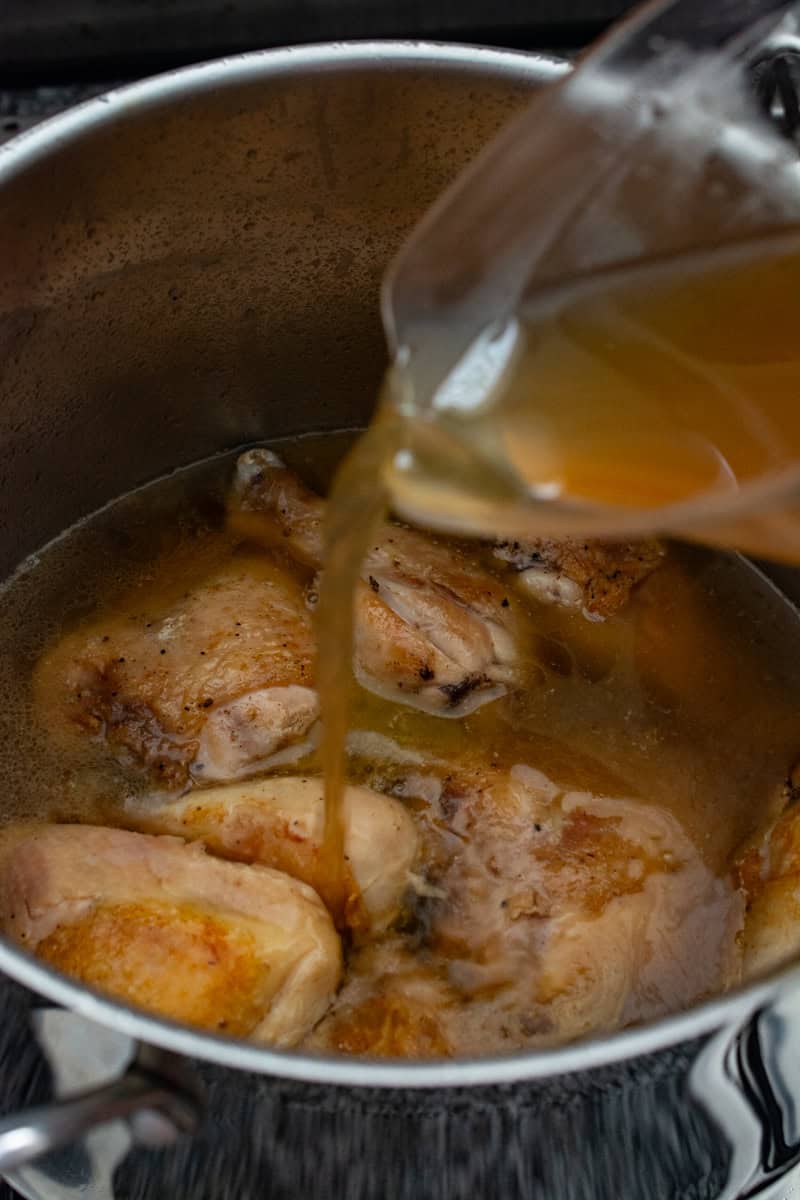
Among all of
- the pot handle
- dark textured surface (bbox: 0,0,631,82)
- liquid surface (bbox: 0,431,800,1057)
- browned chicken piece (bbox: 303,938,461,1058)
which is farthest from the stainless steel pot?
dark textured surface (bbox: 0,0,631,82)

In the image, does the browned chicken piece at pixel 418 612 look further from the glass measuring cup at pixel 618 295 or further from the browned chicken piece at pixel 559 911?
the glass measuring cup at pixel 618 295

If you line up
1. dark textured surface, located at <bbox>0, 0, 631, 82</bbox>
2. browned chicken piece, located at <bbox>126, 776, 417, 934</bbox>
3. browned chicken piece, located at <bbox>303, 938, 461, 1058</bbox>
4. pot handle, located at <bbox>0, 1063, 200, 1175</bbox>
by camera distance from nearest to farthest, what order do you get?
1. pot handle, located at <bbox>0, 1063, 200, 1175</bbox>
2. browned chicken piece, located at <bbox>303, 938, 461, 1058</bbox>
3. browned chicken piece, located at <bbox>126, 776, 417, 934</bbox>
4. dark textured surface, located at <bbox>0, 0, 631, 82</bbox>

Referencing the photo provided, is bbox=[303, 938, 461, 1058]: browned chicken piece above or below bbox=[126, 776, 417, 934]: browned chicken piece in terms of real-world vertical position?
below

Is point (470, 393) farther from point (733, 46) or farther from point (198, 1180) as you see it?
point (198, 1180)

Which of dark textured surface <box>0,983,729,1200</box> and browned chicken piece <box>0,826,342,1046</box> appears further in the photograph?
browned chicken piece <box>0,826,342,1046</box>

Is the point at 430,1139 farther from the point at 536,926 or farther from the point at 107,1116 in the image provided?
the point at 536,926

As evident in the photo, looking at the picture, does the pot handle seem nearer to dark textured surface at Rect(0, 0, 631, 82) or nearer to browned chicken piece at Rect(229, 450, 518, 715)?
browned chicken piece at Rect(229, 450, 518, 715)

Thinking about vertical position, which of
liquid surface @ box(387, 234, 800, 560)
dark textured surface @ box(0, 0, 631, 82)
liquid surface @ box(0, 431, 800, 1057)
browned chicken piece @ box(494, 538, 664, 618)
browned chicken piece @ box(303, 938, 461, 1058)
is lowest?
browned chicken piece @ box(303, 938, 461, 1058)
